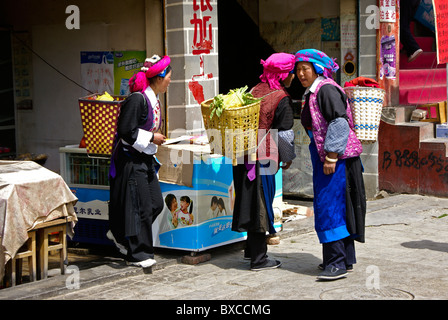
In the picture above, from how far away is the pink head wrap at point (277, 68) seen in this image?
6.53 m

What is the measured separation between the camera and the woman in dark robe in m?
6.36

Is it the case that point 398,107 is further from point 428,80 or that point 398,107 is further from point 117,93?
point 117,93

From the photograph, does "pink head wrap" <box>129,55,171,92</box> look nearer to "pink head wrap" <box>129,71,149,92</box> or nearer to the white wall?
"pink head wrap" <box>129,71,149,92</box>

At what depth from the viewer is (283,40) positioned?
11.1 meters

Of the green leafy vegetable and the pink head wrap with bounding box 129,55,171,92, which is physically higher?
the pink head wrap with bounding box 129,55,171,92

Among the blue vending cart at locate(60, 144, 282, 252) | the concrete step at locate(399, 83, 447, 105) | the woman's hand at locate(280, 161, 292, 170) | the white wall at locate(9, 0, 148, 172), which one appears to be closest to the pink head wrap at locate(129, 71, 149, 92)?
the blue vending cart at locate(60, 144, 282, 252)

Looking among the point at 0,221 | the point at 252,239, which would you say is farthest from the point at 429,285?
the point at 0,221

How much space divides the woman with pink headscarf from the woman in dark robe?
0.78 metres

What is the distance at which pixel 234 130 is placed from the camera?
20.1 feet

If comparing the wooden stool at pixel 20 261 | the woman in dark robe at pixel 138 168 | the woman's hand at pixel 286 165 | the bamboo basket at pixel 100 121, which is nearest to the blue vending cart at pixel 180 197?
the woman in dark robe at pixel 138 168

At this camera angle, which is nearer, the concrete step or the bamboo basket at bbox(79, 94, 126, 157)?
the bamboo basket at bbox(79, 94, 126, 157)

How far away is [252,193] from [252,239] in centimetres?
43

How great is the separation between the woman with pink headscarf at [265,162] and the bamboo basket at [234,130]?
265 millimetres

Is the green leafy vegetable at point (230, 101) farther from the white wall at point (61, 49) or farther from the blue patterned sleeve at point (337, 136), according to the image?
the white wall at point (61, 49)
